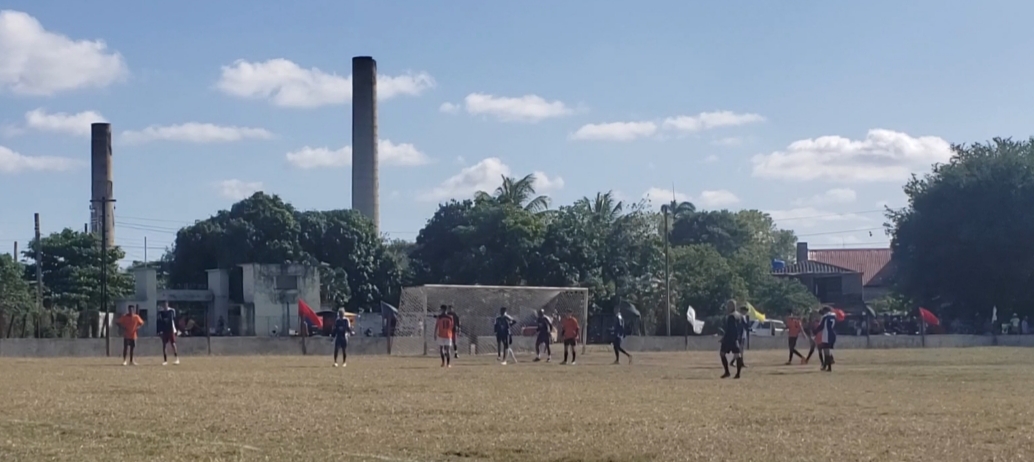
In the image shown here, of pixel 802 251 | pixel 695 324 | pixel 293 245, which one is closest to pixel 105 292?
pixel 293 245

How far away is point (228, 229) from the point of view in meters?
84.6

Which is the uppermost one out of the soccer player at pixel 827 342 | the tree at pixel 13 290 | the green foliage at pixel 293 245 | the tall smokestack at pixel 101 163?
the tall smokestack at pixel 101 163

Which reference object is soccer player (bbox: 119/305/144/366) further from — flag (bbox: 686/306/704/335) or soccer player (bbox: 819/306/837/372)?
flag (bbox: 686/306/704/335)

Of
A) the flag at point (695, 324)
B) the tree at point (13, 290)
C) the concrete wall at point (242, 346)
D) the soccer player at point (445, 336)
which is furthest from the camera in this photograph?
the flag at point (695, 324)

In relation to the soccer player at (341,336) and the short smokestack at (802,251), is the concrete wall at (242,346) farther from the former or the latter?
the short smokestack at (802,251)

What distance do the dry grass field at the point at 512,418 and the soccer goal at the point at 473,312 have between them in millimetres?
21688

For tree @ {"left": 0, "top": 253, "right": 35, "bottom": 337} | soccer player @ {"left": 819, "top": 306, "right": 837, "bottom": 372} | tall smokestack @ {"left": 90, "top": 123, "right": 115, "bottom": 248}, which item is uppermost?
tall smokestack @ {"left": 90, "top": 123, "right": 115, "bottom": 248}

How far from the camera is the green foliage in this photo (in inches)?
3297

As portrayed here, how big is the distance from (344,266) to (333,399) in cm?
6603

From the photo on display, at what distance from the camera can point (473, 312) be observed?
50.6m

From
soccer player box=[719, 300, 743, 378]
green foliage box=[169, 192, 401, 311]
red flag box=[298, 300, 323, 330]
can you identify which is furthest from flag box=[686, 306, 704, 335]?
soccer player box=[719, 300, 743, 378]

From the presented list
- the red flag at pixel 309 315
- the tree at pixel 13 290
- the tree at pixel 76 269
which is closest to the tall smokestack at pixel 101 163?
the tree at pixel 76 269

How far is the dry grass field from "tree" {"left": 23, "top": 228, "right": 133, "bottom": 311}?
2165 inches

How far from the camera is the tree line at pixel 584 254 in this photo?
74.8m
